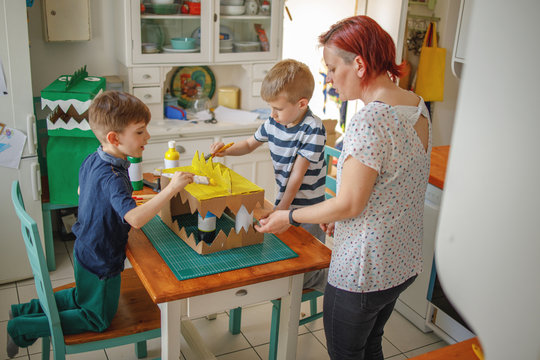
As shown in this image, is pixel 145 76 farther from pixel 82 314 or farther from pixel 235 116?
pixel 82 314

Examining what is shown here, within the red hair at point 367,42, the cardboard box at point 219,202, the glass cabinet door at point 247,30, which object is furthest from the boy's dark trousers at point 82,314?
the glass cabinet door at point 247,30

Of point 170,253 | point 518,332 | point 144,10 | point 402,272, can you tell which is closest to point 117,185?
point 170,253

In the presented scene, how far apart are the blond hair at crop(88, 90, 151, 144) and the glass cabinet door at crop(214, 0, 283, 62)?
183cm

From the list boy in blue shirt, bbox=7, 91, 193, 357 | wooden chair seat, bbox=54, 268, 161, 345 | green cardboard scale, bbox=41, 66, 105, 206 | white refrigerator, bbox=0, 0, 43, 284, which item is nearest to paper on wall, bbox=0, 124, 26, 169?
white refrigerator, bbox=0, 0, 43, 284

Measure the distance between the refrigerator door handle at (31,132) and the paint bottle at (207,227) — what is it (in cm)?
144

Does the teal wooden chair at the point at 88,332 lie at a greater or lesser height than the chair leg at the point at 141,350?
greater

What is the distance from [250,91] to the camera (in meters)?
3.74

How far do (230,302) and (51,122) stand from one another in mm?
1687

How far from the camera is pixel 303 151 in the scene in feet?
6.70

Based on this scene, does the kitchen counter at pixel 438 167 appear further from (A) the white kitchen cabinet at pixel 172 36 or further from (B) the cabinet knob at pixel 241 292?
(A) the white kitchen cabinet at pixel 172 36

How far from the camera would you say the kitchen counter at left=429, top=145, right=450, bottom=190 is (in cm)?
246

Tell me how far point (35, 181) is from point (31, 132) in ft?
0.88

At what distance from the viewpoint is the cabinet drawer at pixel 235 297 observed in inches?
62.9

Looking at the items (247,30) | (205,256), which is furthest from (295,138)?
(247,30)
